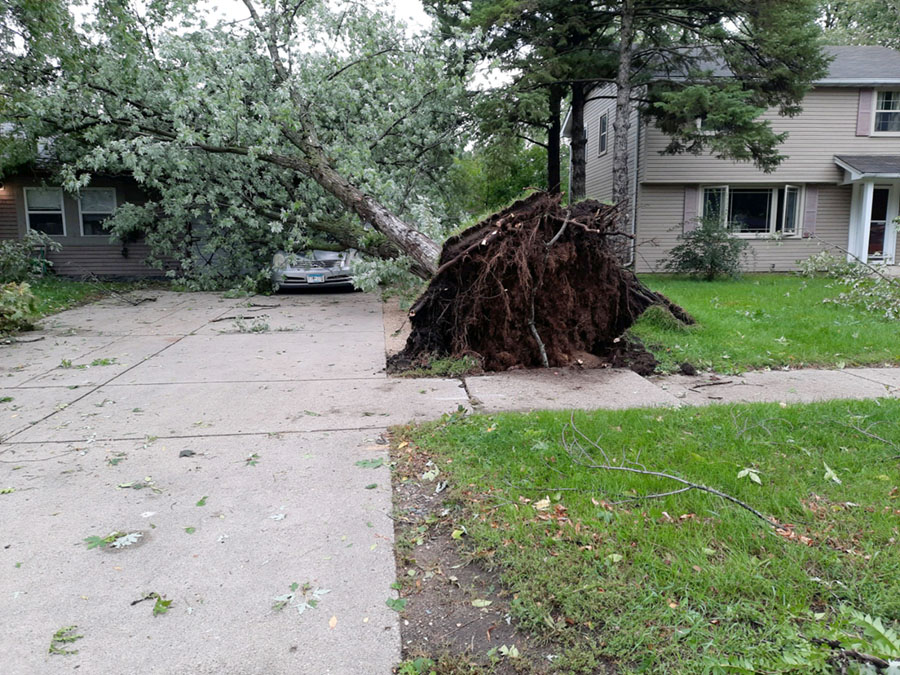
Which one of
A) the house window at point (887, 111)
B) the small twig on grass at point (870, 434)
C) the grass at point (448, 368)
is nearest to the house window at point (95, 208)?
the grass at point (448, 368)

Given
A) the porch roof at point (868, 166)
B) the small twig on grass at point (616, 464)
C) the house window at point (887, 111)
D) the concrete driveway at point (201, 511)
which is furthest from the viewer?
the house window at point (887, 111)

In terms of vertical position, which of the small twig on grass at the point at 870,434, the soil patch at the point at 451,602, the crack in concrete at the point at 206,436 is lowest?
the soil patch at the point at 451,602

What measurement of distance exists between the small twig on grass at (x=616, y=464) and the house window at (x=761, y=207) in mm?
16721

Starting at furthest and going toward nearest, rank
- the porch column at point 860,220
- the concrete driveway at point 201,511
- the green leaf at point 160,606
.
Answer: the porch column at point 860,220, the green leaf at point 160,606, the concrete driveway at point 201,511

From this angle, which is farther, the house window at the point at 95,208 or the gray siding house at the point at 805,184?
the gray siding house at the point at 805,184

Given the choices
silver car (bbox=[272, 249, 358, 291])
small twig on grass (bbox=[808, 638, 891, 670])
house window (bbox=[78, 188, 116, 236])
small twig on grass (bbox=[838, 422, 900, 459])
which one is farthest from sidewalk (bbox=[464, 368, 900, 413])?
house window (bbox=[78, 188, 116, 236])

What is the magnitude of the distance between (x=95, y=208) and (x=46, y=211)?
135 centimetres

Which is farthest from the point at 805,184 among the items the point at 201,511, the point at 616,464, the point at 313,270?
the point at 201,511

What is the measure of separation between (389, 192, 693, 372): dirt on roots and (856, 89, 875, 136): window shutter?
16062 millimetres

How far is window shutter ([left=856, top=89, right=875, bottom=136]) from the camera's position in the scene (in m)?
18.4

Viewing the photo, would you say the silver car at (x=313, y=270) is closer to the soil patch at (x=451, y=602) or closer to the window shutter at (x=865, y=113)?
the soil patch at (x=451, y=602)

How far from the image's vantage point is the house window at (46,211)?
1802 cm

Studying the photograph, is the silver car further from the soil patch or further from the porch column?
the porch column

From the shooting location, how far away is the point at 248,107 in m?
12.1
